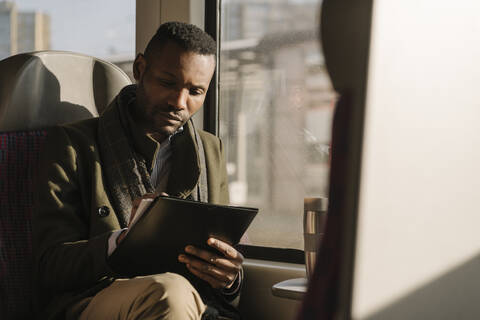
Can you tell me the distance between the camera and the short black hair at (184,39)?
159 cm

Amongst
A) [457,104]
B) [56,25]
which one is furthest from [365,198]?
[56,25]

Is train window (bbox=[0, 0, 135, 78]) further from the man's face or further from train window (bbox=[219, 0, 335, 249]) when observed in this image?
the man's face

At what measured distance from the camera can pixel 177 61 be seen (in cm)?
158

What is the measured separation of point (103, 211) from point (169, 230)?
320 millimetres

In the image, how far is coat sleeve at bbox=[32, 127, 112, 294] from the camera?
4.34 ft

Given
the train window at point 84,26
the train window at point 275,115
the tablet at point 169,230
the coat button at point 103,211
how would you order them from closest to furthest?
1. the tablet at point 169,230
2. the coat button at point 103,211
3. the train window at point 275,115
4. the train window at point 84,26

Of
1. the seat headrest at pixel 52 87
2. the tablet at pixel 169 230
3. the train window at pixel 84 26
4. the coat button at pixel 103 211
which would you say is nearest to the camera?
the tablet at pixel 169 230

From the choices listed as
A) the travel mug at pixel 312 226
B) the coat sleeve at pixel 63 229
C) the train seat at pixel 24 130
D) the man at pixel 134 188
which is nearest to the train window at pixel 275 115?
the man at pixel 134 188

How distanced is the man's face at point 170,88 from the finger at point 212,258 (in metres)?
0.44

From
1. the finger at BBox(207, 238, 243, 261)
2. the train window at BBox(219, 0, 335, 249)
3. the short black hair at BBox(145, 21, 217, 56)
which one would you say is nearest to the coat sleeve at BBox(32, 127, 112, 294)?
the finger at BBox(207, 238, 243, 261)

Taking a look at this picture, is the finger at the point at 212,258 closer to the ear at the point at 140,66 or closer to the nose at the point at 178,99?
the nose at the point at 178,99

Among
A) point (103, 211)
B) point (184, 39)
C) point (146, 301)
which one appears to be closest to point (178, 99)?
point (184, 39)

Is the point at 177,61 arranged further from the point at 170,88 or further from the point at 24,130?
the point at 24,130

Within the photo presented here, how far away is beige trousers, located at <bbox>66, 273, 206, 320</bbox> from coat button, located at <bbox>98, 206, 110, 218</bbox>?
0.18 metres
